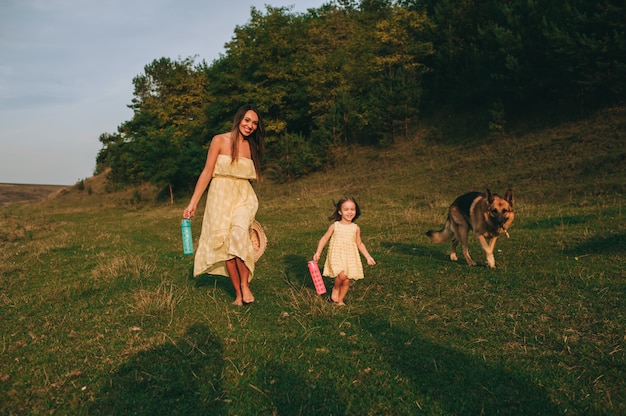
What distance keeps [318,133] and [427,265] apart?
28.8 meters

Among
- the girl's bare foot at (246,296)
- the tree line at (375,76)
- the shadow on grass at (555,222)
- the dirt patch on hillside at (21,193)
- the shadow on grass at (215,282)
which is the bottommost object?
the shadow on grass at (555,222)

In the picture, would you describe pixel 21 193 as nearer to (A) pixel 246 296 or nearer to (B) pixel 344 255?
(A) pixel 246 296

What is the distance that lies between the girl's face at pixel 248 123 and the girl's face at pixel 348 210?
1714 mm

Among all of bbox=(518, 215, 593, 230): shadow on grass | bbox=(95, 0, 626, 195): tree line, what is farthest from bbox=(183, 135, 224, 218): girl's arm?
bbox=(95, 0, 626, 195): tree line

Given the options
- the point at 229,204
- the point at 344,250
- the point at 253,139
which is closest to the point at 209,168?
the point at 229,204

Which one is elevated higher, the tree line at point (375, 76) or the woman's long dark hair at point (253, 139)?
the tree line at point (375, 76)

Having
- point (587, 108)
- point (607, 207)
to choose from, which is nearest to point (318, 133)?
point (587, 108)

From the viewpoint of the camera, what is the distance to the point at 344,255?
590 cm

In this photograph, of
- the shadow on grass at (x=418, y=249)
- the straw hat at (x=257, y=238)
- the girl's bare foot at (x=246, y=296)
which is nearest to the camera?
the girl's bare foot at (x=246, y=296)

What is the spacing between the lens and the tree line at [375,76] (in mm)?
28292

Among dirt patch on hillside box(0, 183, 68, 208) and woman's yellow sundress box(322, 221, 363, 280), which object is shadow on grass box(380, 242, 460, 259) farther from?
dirt patch on hillside box(0, 183, 68, 208)

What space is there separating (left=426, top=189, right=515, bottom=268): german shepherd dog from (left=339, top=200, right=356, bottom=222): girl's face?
343 centimetres

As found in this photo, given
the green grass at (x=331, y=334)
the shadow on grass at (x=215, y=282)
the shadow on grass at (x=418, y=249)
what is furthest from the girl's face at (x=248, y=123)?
the shadow on grass at (x=418, y=249)

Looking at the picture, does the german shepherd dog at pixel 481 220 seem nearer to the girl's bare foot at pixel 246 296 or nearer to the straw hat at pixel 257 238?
the straw hat at pixel 257 238
